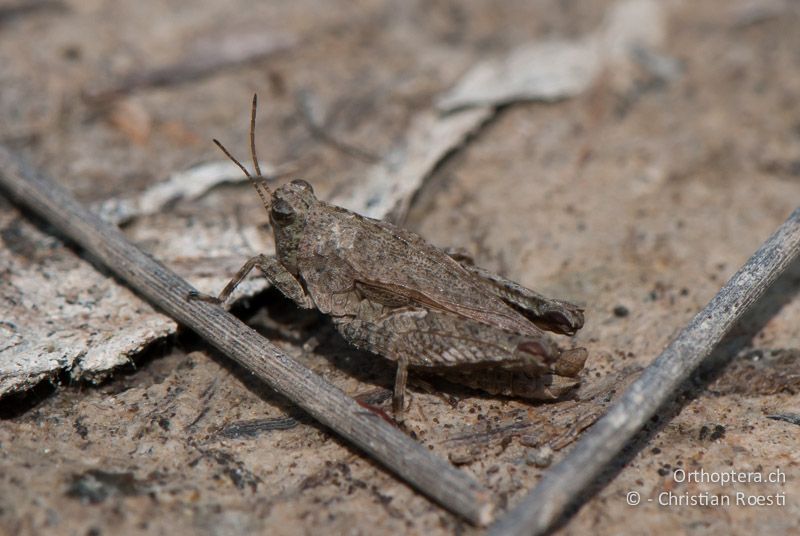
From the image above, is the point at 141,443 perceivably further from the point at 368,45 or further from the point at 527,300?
the point at 368,45

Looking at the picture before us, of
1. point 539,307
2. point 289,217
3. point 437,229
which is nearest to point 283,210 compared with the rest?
point 289,217

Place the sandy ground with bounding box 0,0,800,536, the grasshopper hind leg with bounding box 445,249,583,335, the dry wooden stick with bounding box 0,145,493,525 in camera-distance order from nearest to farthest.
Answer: the dry wooden stick with bounding box 0,145,493,525, the sandy ground with bounding box 0,0,800,536, the grasshopper hind leg with bounding box 445,249,583,335

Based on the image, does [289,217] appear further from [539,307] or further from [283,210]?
[539,307]

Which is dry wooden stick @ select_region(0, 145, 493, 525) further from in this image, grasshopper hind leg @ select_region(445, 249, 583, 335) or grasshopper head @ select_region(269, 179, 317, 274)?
grasshopper hind leg @ select_region(445, 249, 583, 335)

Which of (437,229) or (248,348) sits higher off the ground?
(437,229)

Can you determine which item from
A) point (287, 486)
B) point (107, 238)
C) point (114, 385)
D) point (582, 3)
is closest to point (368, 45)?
point (582, 3)

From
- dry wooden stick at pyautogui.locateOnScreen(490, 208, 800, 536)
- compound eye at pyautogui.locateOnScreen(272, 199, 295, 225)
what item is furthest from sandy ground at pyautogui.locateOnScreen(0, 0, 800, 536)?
compound eye at pyautogui.locateOnScreen(272, 199, 295, 225)

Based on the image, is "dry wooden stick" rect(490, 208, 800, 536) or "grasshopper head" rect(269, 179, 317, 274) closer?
"dry wooden stick" rect(490, 208, 800, 536)
